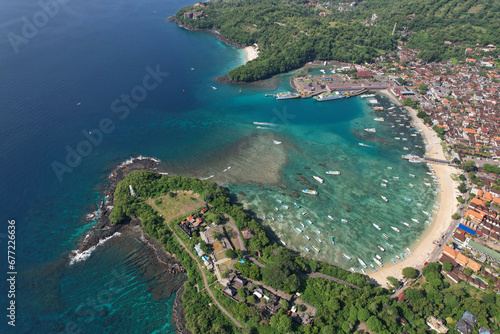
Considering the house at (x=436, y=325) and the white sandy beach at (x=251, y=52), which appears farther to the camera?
the white sandy beach at (x=251, y=52)

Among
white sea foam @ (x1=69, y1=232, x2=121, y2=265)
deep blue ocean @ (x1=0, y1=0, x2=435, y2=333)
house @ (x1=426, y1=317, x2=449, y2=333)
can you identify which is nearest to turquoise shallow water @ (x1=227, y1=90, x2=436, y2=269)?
deep blue ocean @ (x1=0, y1=0, x2=435, y2=333)

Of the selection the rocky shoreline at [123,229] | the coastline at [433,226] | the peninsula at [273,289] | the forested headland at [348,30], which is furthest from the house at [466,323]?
the forested headland at [348,30]

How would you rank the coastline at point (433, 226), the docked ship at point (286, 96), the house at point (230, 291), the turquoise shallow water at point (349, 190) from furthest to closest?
the docked ship at point (286, 96)
the turquoise shallow water at point (349, 190)
the coastline at point (433, 226)
the house at point (230, 291)

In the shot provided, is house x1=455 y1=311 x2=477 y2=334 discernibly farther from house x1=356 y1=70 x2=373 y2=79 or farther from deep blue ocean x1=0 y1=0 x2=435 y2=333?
house x1=356 y1=70 x2=373 y2=79

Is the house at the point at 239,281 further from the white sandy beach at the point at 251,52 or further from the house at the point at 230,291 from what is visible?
the white sandy beach at the point at 251,52

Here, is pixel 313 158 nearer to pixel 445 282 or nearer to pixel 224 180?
pixel 224 180

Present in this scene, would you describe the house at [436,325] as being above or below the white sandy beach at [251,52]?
below

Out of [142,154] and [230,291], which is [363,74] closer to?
[142,154]
